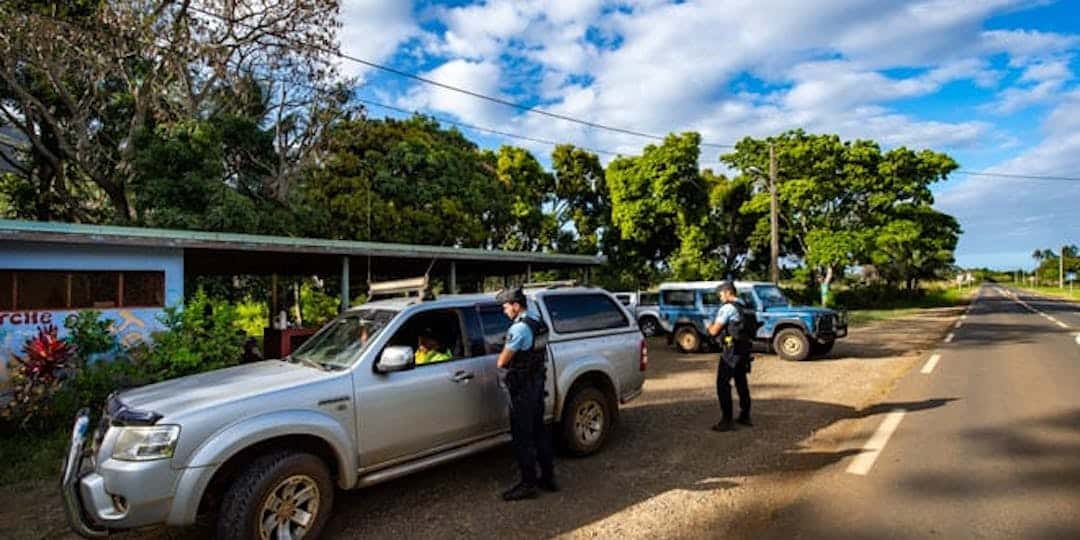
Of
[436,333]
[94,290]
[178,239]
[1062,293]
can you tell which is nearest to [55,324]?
[94,290]

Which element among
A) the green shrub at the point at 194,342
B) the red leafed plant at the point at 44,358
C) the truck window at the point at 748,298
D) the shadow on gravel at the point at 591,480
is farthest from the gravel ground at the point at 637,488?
the truck window at the point at 748,298

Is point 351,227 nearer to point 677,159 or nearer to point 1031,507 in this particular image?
point 677,159

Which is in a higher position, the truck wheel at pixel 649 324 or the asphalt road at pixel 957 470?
the truck wheel at pixel 649 324

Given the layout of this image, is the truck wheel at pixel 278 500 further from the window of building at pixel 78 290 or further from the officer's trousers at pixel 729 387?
the window of building at pixel 78 290

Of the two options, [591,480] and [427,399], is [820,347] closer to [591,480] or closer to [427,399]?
[591,480]

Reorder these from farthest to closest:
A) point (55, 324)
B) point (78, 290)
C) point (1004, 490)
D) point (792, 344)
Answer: point (792, 344)
point (78, 290)
point (55, 324)
point (1004, 490)

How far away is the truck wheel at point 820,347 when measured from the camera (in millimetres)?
12487

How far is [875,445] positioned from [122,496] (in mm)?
6342

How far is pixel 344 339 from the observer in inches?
196

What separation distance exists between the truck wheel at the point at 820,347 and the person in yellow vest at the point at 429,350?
1000 centimetres

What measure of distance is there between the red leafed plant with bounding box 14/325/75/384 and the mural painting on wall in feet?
1.32

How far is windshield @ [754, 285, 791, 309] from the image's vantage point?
13.7 meters

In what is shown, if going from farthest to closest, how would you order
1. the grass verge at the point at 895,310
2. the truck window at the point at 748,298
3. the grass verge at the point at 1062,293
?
the grass verge at the point at 1062,293 → the grass verge at the point at 895,310 → the truck window at the point at 748,298

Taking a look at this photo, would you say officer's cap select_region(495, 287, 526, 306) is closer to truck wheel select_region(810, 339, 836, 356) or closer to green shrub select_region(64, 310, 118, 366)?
green shrub select_region(64, 310, 118, 366)
